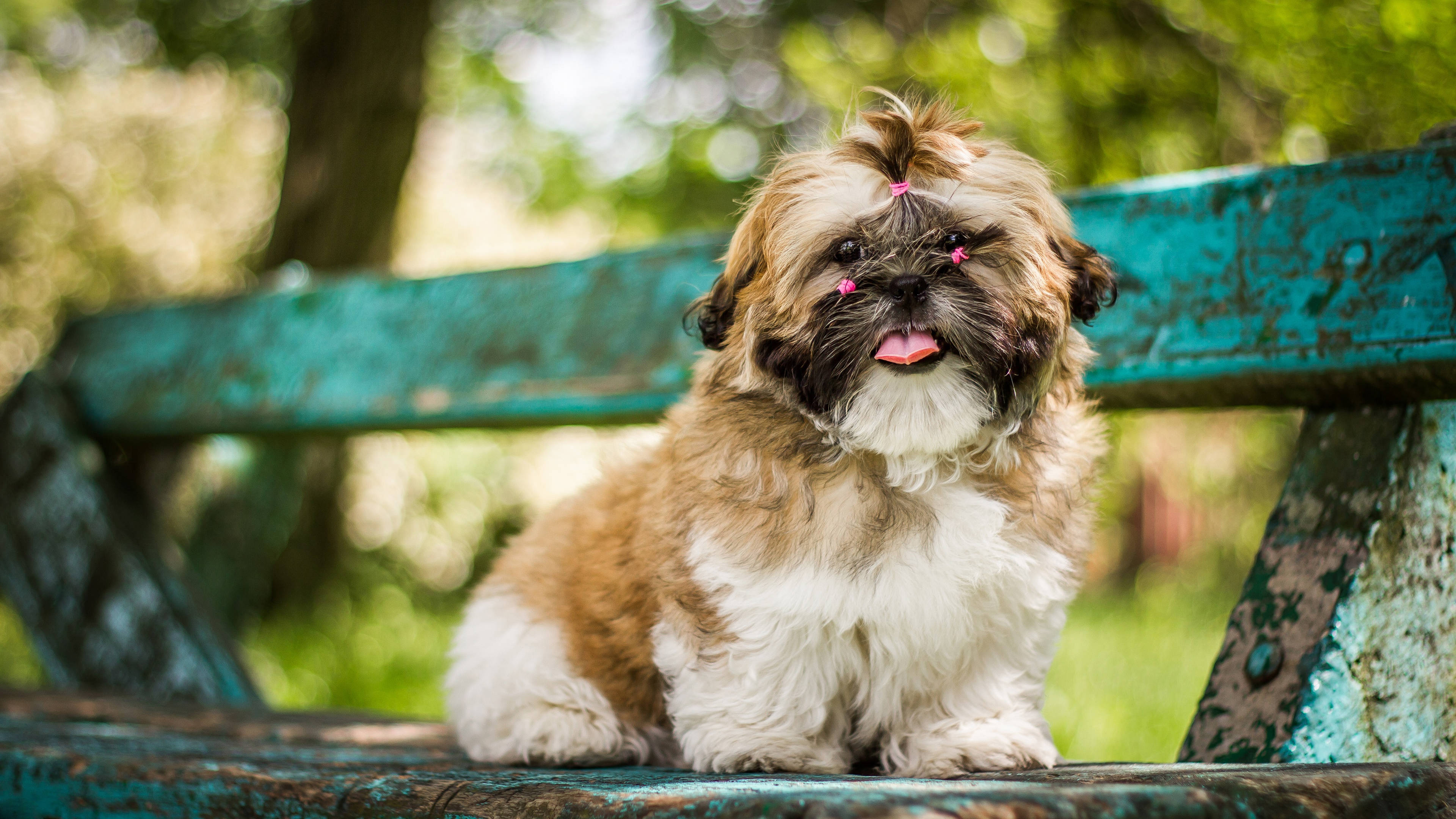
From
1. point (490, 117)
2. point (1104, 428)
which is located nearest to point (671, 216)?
point (490, 117)

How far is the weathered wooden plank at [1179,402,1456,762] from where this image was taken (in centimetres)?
180

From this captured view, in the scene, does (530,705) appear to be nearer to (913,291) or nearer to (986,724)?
(986,724)

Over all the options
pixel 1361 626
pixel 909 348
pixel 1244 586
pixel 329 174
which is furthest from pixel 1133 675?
pixel 329 174

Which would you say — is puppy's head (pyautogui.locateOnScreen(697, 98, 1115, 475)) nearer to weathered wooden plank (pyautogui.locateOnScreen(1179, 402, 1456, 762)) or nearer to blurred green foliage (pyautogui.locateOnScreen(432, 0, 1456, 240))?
blurred green foliage (pyautogui.locateOnScreen(432, 0, 1456, 240))

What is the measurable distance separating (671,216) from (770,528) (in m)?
9.19

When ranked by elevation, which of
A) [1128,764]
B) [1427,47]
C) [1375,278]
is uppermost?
[1427,47]

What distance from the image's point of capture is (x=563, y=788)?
4.92 ft

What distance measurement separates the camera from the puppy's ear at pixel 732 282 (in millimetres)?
1959

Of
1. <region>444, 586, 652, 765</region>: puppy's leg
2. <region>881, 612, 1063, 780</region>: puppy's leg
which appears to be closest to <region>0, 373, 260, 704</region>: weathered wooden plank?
<region>444, 586, 652, 765</region>: puppy's leg

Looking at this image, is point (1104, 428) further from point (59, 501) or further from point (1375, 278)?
point (59, 501)

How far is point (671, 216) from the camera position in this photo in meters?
10.8

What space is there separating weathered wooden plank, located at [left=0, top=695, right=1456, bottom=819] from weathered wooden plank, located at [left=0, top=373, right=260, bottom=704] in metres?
0.86

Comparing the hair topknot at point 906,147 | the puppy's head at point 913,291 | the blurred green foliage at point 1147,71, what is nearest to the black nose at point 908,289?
the puppy's head at point 913,291

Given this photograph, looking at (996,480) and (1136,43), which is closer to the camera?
(996,480)
